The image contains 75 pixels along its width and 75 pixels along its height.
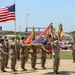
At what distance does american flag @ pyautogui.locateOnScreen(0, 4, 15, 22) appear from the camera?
53.9ft

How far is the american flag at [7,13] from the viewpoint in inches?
647

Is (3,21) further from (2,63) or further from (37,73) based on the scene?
(37,73)

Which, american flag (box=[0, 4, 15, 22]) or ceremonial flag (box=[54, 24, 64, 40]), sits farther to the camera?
american flag (box=[0, 4, 15, 22])

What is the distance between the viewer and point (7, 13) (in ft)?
54.5

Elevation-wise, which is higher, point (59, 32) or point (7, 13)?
point (7, 13)

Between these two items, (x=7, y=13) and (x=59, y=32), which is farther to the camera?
(x=7, y=13)

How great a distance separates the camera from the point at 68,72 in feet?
52.5

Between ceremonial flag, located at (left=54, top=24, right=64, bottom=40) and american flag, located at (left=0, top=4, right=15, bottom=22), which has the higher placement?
american flag, located at (left=0, top=4, right=15, bottom=22)

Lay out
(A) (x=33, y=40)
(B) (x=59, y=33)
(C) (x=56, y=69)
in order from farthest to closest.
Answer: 1. (A) (x=33, y=40)
2. (B) (x=59, y=33)
3. (C) (x=56, y=69)

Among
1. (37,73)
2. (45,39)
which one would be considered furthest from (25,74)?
(45,39)

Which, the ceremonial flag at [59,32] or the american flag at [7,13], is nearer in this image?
the ceremonial flag at [59,32]

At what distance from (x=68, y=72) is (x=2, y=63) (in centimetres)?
338

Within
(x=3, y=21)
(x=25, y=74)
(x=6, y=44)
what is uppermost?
(x=3, y=21)

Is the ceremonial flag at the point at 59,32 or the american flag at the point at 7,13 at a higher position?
the american flag at the point at 7,13
